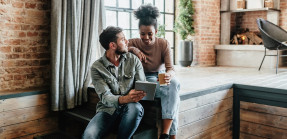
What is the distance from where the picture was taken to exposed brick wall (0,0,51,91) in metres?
2.86

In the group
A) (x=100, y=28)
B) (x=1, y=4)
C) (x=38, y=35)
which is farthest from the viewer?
(x=100, y=28)

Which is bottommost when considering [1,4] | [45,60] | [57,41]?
[45,60]

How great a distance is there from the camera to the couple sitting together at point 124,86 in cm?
216

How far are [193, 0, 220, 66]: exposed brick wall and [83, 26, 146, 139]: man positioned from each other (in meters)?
3.68

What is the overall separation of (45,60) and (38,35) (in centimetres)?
29

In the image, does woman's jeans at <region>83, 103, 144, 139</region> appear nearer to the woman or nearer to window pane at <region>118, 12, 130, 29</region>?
the woman

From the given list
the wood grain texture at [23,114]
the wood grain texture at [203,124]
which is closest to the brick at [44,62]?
the wood grain texture at [23,114]

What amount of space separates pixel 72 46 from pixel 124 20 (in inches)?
79.0

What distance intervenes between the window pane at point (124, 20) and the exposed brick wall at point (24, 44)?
186 centimetres

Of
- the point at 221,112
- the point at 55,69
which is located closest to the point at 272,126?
the point at 221,112

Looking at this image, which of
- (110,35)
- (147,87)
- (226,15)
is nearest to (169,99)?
(147,87)

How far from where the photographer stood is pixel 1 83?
2.86 meters

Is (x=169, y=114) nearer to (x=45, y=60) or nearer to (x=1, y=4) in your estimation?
(x=45, y=60)

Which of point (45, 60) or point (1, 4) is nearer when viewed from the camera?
point (1, 4)
